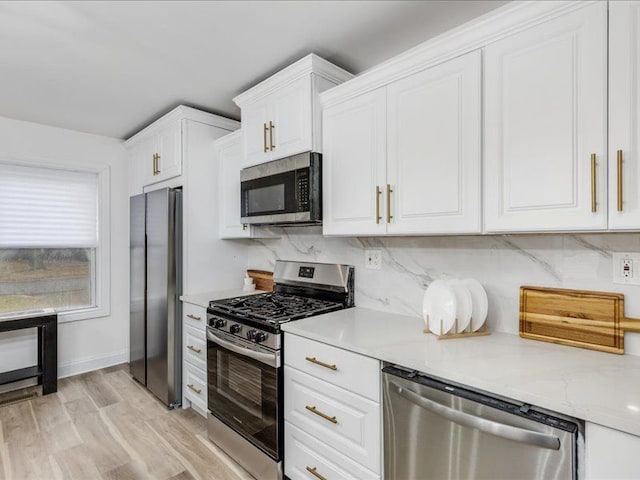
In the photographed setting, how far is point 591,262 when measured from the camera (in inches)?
57.6

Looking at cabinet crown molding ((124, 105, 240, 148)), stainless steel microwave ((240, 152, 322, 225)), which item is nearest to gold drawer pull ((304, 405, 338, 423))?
stainless steel microwave ((240, 152, 322, 225))

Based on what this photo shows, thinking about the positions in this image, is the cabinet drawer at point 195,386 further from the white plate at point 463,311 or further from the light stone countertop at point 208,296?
the white plate at point 463,311

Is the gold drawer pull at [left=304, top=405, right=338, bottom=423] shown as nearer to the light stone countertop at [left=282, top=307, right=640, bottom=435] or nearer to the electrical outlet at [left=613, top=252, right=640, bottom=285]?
the light stone countertop at [left=282, top=307, right=640, bottom=435]

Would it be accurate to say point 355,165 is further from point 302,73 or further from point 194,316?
point 194,316

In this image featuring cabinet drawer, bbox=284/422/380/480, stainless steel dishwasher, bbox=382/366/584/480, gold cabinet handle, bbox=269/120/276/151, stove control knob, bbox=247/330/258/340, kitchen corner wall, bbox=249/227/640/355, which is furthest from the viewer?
gold cabinet handle, bbox=269/120/276/151

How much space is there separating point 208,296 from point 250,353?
3.20 ft

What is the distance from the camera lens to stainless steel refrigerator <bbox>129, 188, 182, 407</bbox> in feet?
9.12

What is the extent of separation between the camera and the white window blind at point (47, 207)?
10.5ft

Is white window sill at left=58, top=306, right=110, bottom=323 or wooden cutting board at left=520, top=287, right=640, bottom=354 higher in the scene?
wooden cutting board at left=520, top=287, right=640, bottom=354

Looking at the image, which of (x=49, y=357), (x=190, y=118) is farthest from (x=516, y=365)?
(x=49, y=357)

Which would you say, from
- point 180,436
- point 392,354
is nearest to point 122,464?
point 180,436

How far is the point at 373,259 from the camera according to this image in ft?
7.32

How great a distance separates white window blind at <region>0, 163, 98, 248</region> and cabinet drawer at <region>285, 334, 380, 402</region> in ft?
9.54

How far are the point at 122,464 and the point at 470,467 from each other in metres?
2.05
